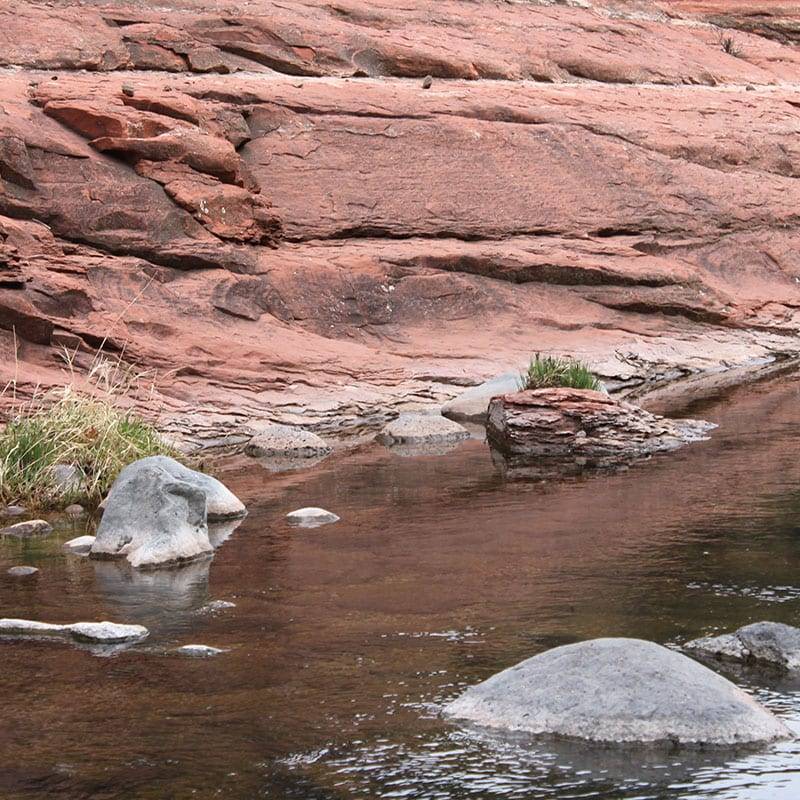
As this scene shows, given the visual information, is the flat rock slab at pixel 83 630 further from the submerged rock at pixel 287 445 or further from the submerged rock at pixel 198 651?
the submerged rock at pixel 287 445

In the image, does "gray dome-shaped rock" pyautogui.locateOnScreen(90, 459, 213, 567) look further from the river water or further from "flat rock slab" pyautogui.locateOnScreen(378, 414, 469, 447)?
"flat rock slab" pyautogui.locateOnScreen(378, 414, 469, 447)

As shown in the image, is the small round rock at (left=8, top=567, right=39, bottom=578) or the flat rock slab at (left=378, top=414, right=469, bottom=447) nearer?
the small round rock at (left=8, top=567, right=39, bottom=578)

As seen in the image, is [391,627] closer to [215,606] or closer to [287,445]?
[215,606]

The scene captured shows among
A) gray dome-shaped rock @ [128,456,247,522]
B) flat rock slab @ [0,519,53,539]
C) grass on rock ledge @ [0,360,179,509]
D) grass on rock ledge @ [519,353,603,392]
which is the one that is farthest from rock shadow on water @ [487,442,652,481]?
flat rock slab @ [0,519,53,539]

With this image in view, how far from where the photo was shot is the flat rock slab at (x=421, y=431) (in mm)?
15469

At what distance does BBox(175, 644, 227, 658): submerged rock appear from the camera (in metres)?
7.17

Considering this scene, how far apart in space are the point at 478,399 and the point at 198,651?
33.1 ft

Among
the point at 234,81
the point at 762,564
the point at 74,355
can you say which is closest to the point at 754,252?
the point at 234,81

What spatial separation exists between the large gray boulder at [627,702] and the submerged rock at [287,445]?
8.98m

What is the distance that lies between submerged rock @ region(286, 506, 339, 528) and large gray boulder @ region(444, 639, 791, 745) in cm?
504

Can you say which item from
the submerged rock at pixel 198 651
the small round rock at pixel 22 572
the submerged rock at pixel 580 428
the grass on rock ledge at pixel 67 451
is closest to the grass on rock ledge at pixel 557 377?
the submerged rock at pixel 580 428

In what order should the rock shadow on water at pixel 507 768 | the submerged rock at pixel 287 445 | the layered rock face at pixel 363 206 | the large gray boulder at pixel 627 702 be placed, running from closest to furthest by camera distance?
Result: the rock shadow on water at pixel 507 768, the large gray boulder at pixel 627 702, the submerged rock at pixel 287 445, the layered rock face at pixel 363 206

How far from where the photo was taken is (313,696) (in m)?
6.44

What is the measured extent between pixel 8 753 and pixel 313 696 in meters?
1.36
